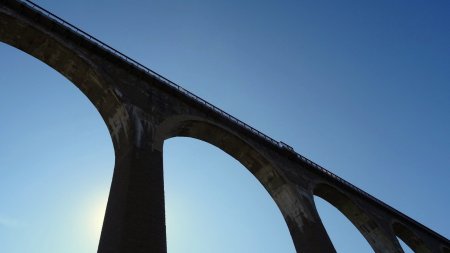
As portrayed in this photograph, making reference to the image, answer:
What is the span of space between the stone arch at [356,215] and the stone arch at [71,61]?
11203 mm

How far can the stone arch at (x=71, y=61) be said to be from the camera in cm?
1104

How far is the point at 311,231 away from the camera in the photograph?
1398 cm

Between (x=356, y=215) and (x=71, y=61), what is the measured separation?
15.7 metres

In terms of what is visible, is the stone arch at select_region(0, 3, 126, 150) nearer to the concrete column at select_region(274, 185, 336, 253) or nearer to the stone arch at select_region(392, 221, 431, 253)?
the concrete column at select_region(274, 185, 336, 253)

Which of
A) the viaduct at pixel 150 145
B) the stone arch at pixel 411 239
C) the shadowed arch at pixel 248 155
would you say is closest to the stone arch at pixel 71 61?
the viaduct at pixel 150 145

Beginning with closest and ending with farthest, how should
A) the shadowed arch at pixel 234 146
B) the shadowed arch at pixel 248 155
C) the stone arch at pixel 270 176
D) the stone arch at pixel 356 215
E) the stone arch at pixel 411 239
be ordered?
the stone arch at pixel 270 176, the shadowed arch at pixel 234 146, the shadowed arch at pixel 248 155, the stone arch at pixel 356 215, the stone arch at pixel 411 239

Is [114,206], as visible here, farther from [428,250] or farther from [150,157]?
[428,250]

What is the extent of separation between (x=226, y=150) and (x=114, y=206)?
750cm

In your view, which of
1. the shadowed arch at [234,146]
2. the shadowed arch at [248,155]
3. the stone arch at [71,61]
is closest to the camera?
the stone arch at [71,61]

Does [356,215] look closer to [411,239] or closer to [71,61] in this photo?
[411,239]

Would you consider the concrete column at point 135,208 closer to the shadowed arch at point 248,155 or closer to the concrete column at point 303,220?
the shadowed arch at point 248,155

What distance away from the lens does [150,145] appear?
10.5 m

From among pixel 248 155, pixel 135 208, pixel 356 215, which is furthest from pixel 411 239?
pixel 135 208

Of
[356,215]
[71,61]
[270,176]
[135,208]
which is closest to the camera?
[135,208]
